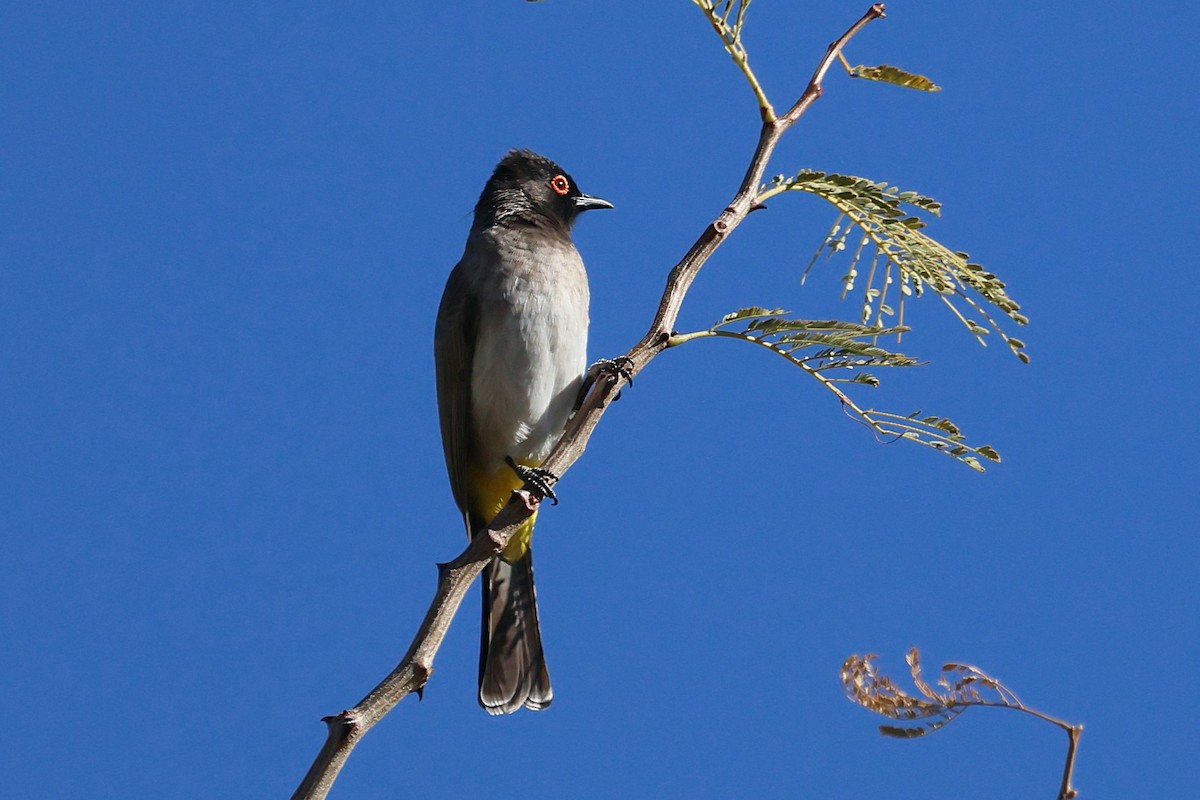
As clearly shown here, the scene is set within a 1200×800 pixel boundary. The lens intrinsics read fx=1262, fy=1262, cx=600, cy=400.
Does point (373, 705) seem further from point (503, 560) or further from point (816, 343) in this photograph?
point (503, 560)

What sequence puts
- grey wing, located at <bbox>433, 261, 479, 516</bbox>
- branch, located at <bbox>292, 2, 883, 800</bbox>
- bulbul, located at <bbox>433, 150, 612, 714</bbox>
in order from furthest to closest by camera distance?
grey wing, located at <bbox>433, 261, 479, 516</bbox> → bulbul, located at <bbox>433, 150, 612, 714</bbox> → branch, located at <bbox>292, 2, 883, 800</bbox>

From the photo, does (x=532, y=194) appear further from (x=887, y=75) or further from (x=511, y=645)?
(x=887, y=75)

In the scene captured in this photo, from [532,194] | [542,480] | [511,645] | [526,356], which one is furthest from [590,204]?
[542,480]

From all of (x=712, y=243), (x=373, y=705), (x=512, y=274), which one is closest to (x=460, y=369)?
(x=512, y=274)

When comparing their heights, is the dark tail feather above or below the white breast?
below

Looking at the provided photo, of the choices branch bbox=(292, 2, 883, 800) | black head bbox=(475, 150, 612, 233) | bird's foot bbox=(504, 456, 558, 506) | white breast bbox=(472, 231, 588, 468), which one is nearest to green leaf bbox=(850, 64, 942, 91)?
branch bbox=(292, 2, 883, 800)

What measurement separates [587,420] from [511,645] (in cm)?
276

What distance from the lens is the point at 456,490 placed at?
5.90 m

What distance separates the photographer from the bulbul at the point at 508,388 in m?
5.65

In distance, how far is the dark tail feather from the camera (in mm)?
5520

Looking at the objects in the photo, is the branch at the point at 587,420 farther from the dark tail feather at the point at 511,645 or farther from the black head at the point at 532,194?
the black head at the point at 532,194

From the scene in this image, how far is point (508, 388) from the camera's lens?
224 inches

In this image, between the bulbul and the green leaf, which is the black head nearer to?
the bulbul

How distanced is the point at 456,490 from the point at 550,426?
22.0 inches
